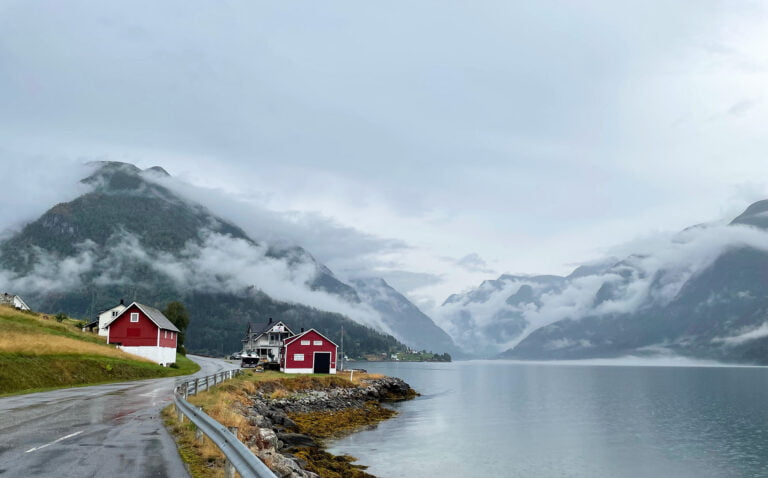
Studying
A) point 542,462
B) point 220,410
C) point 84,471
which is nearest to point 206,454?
point 84,471

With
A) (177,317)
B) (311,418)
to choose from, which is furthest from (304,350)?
(177,317)

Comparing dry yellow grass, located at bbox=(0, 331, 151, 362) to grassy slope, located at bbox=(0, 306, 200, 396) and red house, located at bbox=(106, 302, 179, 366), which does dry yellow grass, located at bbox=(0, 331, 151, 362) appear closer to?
grassy slope, located at bbox=(0, 306, 200, 396)

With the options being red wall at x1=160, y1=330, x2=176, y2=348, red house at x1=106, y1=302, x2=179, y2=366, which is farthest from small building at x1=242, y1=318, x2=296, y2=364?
red house at x1=106, y1=302, x2=179, y2=366

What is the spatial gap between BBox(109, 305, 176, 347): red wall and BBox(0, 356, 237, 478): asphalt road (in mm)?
55225

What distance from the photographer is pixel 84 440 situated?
2094 cm

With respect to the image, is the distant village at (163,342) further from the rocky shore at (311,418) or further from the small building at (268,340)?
the small building at (268,340)

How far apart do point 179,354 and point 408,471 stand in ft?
308

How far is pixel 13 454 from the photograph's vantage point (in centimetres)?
1784

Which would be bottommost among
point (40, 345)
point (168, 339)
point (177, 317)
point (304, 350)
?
point (304, 350)

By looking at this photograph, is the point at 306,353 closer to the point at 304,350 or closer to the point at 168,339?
the point at 304,350

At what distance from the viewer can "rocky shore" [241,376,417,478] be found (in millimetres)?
30484

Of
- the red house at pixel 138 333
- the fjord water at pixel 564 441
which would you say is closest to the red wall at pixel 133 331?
the red house at pixel 138 333

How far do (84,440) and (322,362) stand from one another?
77697mm

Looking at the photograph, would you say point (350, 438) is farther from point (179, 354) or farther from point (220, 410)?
point (179, 354)
